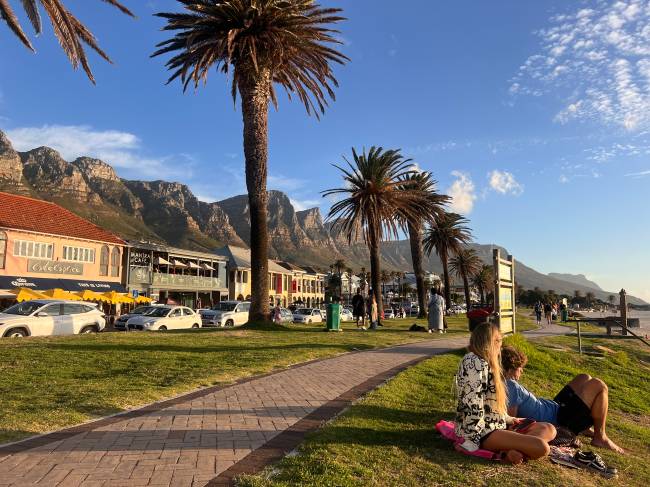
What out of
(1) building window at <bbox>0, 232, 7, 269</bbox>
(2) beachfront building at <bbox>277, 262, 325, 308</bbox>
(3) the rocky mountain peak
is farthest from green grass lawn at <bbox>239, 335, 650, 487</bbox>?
(3) the rocky mountain peak

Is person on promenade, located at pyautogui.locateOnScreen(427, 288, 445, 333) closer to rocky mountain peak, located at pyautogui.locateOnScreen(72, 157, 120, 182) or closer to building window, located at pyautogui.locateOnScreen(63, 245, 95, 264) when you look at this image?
building window, located at pyautogui.locateOnScreen(63, 245, 95, 264)

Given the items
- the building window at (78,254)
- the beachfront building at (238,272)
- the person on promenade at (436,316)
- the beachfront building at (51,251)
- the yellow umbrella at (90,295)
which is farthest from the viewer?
the beachfront building at (238,272)

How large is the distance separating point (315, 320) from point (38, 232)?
20.8 m

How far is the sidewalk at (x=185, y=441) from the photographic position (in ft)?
12.4

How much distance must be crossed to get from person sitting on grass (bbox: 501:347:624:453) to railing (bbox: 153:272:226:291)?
44.7 m

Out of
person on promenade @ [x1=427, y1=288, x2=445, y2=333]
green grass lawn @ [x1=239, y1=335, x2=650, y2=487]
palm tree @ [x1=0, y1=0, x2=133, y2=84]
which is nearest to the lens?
green grass lawn @ [x1=239, y1=335, x2=650, y2=487]

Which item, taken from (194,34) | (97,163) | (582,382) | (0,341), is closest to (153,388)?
(582,382)

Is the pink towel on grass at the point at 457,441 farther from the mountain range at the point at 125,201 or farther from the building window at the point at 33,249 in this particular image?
the mountain range at the point at 125,201

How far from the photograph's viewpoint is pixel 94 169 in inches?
6314

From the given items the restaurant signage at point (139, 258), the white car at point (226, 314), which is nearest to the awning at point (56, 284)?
the restaurant signage at point (139, 258)

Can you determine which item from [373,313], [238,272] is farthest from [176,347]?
[238,272]

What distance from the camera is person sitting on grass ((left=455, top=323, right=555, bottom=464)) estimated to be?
14.9 feet

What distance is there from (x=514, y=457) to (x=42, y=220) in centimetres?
3985

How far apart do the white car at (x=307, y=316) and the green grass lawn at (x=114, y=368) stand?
21.6m
